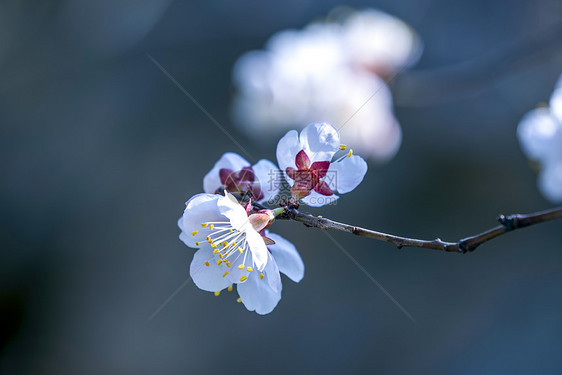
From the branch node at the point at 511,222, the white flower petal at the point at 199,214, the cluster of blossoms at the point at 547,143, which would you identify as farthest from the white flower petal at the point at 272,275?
the cluster of blossoms at the point at 547,143

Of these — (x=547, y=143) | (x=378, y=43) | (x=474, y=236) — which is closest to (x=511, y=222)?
(x=474, y=236)

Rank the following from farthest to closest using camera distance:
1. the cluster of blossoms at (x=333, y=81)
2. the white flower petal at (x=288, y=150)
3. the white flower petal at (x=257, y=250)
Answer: the cluster of blossoms at (x=333, y=81) < the white flower petal at (x=288, y=150) < the white flower petal at (x=257, y=250)

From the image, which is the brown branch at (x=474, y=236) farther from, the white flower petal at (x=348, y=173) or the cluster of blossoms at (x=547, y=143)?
the cluster of blossoms at (x=547, y=143)

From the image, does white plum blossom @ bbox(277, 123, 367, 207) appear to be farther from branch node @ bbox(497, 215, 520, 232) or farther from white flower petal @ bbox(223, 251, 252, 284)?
branch node @ bbox(497, 215, 520, 232)

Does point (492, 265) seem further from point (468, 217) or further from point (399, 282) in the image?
point (399, 282)

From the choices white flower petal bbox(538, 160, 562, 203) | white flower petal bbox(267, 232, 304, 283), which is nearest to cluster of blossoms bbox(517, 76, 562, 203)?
white flower petal bbox(538, 160, 562, 203)

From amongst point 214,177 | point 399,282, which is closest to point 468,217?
point 399,282

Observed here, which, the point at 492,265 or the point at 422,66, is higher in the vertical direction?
the point at 422,66
